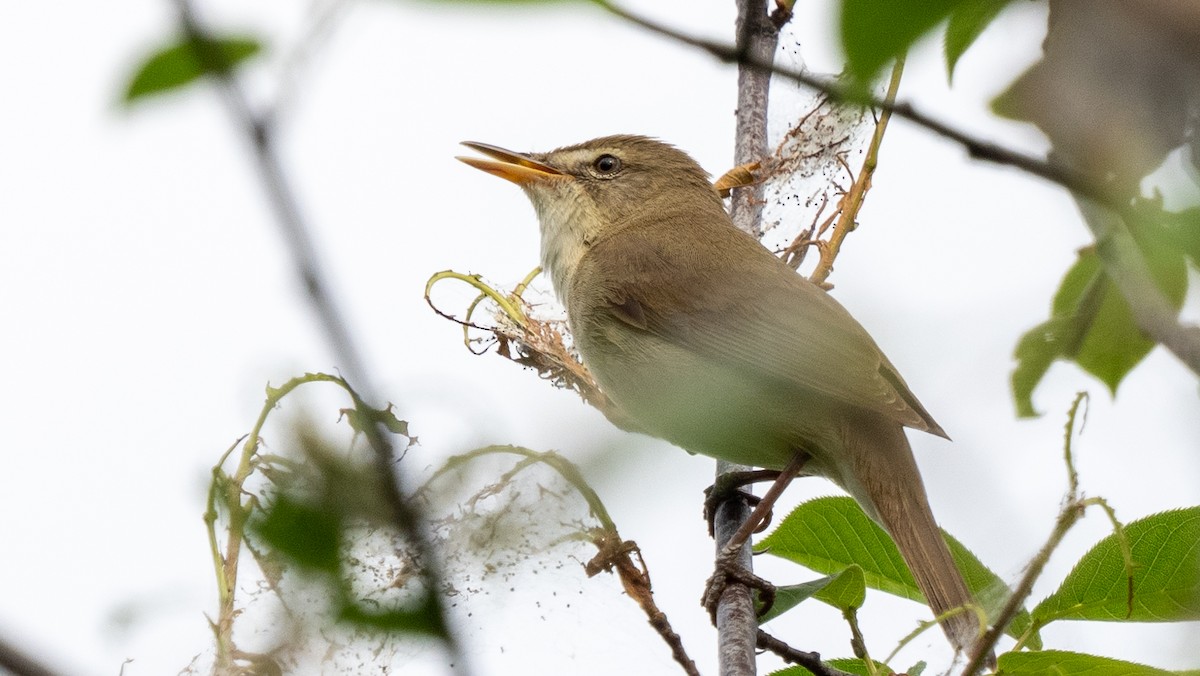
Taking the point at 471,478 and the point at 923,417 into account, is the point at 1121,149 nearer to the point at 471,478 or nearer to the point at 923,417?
the point at 471,478

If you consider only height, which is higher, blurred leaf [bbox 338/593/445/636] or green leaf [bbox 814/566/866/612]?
green leaf [bbox 814/566/866/612]

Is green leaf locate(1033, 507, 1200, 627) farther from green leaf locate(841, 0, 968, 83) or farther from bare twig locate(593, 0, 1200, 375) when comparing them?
green leaf locate(841, 0, 968, 83)

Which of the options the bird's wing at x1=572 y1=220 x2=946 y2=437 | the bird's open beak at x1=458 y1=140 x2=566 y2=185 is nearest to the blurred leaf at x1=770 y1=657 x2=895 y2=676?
the bird's wing at x1=572 y1=220 x2=946 y2=437

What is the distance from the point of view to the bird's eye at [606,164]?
19.2ft

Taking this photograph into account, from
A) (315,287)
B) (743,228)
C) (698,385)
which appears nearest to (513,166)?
(743,228)

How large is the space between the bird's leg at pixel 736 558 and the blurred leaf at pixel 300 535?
247 centimetres

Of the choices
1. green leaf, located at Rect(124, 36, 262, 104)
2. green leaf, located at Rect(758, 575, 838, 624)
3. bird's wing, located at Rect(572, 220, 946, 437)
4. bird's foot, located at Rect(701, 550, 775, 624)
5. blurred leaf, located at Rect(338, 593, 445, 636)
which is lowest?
blurred leaf, located at Rect(338, 593, 445, 636)

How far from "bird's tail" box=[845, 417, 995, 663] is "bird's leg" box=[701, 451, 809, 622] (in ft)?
0.77

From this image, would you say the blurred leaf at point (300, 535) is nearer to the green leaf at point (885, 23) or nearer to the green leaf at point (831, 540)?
the green leaf at point (885, 23)

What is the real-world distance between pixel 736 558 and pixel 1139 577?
151 centimetres

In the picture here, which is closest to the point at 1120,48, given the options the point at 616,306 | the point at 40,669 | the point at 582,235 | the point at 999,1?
the point at 999,1

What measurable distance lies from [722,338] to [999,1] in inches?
134

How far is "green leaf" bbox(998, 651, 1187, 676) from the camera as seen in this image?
2.30m

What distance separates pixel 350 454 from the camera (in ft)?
3.22
